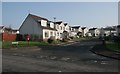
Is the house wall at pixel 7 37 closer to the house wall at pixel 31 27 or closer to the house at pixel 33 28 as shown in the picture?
the house at pixel 33 28

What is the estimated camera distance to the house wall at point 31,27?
60.2 m

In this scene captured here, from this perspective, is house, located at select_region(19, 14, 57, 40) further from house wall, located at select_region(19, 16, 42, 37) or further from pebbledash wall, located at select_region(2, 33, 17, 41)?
pebbledash wall, located at select_region(2, 33, 17, 41)

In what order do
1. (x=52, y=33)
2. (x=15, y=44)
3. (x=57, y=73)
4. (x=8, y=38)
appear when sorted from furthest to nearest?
(x=52, y=33) < (x=8, y=38) < (x=15, y=44) < (x=57, y=73)

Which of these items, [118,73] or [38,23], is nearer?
[118,73]

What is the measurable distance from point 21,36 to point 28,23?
3.99 metres

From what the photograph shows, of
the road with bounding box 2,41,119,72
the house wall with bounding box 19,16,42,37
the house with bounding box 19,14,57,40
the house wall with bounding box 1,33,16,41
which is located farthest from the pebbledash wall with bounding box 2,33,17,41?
the road with bounding box 2,41,119,72

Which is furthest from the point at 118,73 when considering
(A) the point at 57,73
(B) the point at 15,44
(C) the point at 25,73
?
(B) the point at 15,44

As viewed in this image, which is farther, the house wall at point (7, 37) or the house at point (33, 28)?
the house at point (33, 28)

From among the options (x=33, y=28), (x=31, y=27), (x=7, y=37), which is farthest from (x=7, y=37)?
(x=33, y=28)

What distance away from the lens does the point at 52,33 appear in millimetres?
67562

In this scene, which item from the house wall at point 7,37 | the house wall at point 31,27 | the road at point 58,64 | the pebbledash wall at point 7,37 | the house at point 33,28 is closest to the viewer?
the road at point 58,64

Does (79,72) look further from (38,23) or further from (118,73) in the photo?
(38,23)

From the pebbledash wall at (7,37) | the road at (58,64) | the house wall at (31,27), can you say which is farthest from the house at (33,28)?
the road at (58,64)

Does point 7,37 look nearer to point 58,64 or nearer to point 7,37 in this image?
point 7,37
